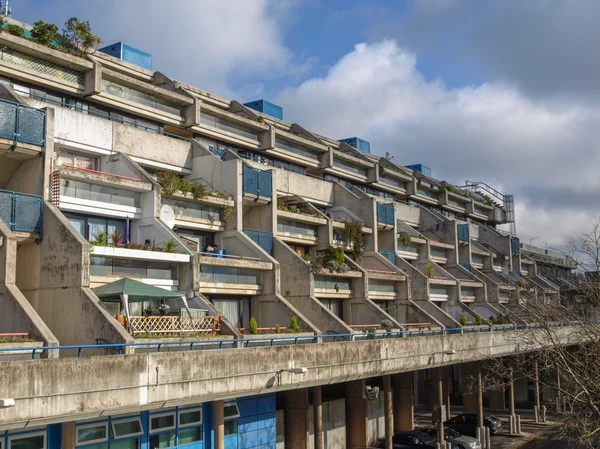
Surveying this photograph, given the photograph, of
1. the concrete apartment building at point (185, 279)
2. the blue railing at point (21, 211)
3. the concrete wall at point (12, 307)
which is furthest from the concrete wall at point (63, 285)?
the concrete wall at point (12, 307)

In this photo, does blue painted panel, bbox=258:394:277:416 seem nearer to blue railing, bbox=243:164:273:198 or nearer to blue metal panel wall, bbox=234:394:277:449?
blue metal panel wall, bbox=234:394:277:449

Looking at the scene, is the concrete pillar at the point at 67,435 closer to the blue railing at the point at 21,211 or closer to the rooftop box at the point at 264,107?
the blue railing at the point at 21,211

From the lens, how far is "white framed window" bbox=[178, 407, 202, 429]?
23.5m

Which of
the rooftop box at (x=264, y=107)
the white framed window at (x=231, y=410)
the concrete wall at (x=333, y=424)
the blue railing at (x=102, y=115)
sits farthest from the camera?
the rooftop box at (x=264, y=107)

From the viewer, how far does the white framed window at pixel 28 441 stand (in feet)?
59.9

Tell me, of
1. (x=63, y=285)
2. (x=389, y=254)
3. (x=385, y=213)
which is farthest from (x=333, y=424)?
(x=385, y=213)

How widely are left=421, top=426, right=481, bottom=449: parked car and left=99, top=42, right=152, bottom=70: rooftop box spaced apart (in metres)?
26.7

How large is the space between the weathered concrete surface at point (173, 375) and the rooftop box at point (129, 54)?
77.1ft

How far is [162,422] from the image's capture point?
22.7 metres

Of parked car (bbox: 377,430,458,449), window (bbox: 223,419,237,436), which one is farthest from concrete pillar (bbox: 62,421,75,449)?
parked car (bbox: 377,430,458,449)

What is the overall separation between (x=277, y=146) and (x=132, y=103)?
41.1 ft

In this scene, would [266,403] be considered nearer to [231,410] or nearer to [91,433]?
[231,410]

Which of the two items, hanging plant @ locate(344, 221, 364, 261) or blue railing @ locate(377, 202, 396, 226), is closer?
hanging plant @ locate(344, 221, 364, 261)

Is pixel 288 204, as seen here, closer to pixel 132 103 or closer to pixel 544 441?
pixel 132 103
